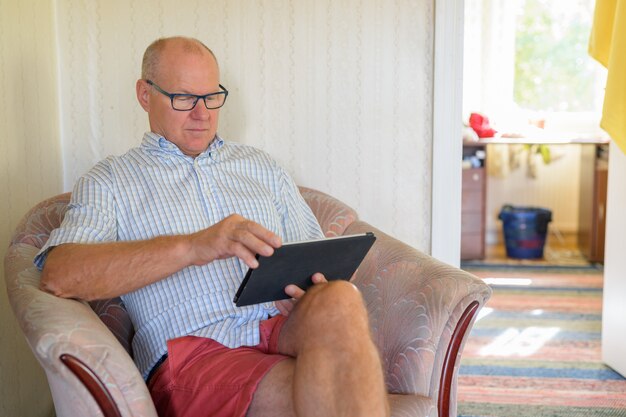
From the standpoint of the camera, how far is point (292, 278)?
154 cm

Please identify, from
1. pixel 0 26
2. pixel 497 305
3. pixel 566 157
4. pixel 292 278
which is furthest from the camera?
pixel 566 157

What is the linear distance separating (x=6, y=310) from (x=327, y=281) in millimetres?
948

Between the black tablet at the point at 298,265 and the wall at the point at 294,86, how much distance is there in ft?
3.10

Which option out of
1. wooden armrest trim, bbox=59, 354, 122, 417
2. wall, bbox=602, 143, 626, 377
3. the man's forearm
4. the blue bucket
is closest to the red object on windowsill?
the blue bucket

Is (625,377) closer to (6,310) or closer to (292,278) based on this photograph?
(292,278)

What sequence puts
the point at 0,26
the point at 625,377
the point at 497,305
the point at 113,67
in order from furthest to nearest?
the point at 497,305
the point at 625,377
the point at 113,67
the point at 0,26

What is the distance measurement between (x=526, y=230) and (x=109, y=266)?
3.82 metres

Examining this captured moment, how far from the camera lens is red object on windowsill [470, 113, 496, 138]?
15.5 ft

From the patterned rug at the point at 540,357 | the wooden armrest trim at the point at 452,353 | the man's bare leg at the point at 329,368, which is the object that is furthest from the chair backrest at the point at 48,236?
the patterned rug at the point at 540,357

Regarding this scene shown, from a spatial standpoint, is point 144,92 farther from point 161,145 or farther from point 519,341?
point 519,341

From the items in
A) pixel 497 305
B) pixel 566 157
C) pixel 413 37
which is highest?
pixel 413 37

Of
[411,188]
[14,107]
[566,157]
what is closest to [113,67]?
[14,107]

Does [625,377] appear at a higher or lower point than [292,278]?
lower

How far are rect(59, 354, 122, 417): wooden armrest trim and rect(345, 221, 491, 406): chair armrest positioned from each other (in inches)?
24.4
